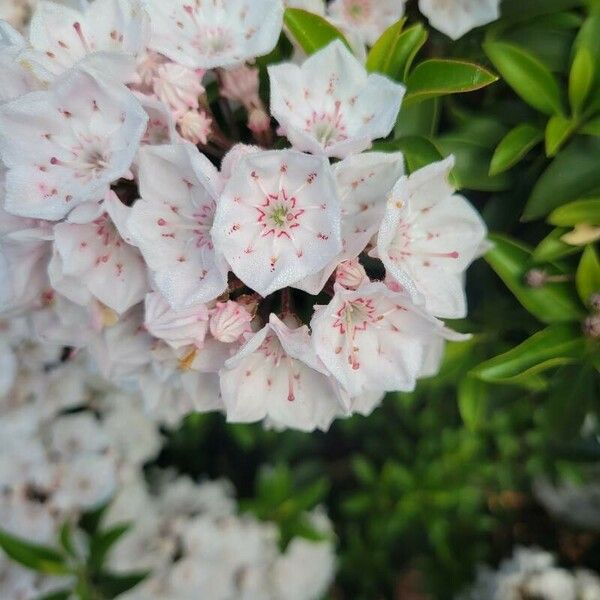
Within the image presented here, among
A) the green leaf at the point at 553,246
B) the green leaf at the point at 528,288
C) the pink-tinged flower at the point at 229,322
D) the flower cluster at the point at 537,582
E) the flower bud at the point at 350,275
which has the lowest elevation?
the flower cluster at the point at 537,582

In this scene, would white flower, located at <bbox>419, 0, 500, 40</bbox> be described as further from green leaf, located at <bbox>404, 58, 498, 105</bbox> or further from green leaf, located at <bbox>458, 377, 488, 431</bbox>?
green leaf, located at <bbox>458, 377, 488, 431</bbox>

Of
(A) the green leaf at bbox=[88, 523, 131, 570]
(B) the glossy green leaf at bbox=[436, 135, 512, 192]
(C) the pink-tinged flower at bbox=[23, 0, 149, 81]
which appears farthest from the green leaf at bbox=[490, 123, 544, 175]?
(A) the green leaf at bbox=[88, 523, 131, 570]

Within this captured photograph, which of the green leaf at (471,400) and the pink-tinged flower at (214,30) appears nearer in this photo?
the pink-tinged flower at (214,30)

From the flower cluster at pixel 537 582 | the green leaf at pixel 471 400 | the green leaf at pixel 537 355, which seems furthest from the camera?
the flower cluster at pixel 537 582

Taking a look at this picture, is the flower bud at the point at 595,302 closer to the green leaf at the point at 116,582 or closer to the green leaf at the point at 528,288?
the green leaf at the point at 528,288

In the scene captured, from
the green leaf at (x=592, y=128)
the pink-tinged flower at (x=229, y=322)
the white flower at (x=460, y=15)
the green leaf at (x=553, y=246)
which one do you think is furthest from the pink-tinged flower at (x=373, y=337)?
the white flower at (x=460, y=15)

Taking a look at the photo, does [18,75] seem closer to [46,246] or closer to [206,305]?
[46,246]

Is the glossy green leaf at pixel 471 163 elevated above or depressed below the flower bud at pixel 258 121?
below
